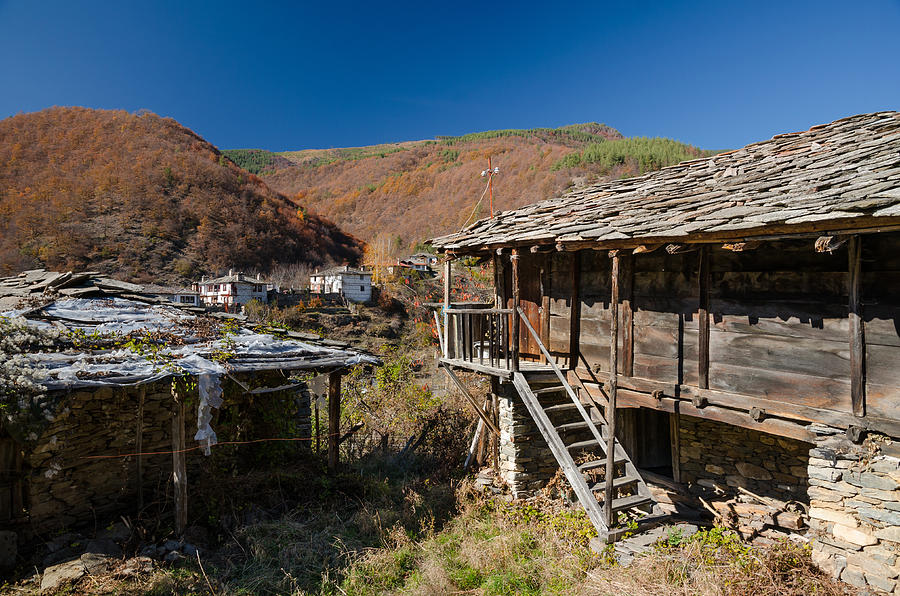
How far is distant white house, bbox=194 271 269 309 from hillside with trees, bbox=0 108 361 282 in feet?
18.1

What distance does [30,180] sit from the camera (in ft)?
165

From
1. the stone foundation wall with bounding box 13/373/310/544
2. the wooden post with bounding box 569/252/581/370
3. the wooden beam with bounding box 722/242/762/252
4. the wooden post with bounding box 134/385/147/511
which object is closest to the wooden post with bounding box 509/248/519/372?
the wooden post with bounding box 569/252/581/370

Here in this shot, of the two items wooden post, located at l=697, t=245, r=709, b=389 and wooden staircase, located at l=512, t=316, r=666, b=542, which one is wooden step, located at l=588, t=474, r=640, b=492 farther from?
wooden post, located at l=697, t=245, r=709, b=389

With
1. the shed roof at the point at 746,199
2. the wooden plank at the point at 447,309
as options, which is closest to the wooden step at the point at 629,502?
the shed roof at the point at 746,199

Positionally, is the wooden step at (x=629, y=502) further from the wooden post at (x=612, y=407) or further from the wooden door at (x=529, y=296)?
the wooden door at (x=529, y=296)

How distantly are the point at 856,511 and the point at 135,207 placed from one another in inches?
2208

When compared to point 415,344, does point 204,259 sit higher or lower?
higher

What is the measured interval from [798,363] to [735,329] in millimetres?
762

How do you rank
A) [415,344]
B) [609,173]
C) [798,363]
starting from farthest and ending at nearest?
[609,173] → [415,344] → [798,363]

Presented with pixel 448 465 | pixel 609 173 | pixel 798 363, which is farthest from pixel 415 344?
pixel 609 173

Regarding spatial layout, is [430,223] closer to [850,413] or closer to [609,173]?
[609,173]

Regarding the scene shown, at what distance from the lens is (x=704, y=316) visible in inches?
240

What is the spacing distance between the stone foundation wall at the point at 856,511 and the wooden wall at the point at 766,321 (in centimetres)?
41

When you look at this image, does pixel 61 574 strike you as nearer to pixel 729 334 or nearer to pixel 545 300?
pixel 545 300
